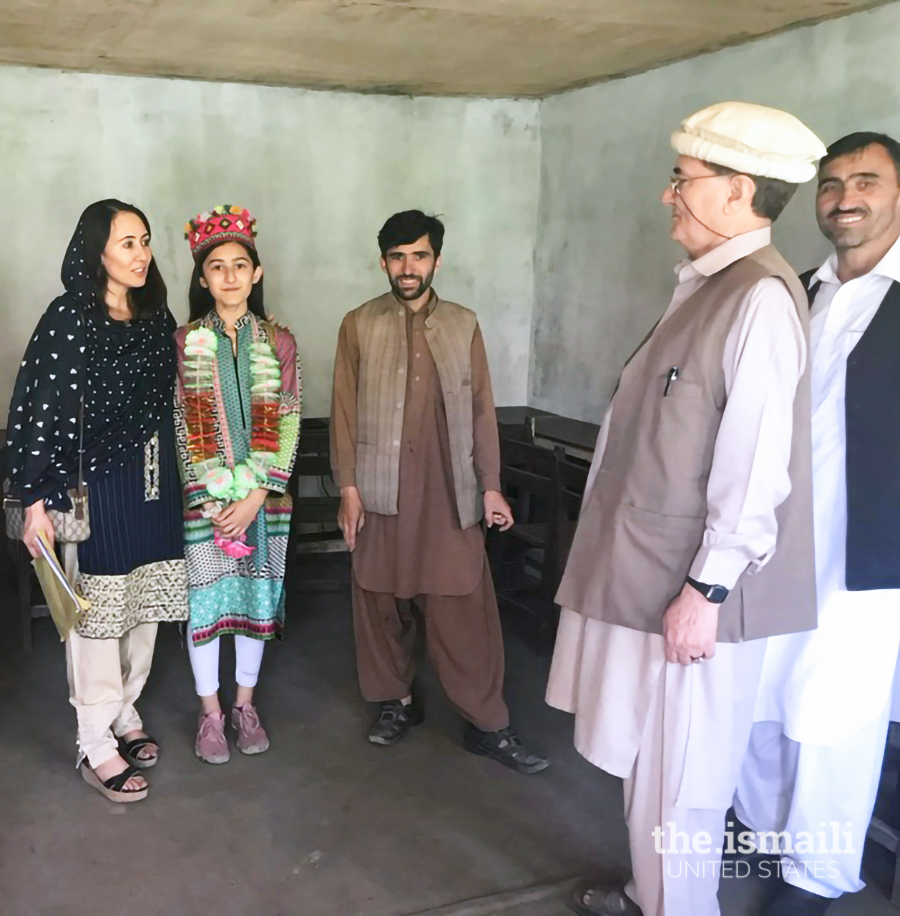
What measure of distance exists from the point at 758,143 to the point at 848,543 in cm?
86

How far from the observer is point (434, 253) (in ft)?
8.07

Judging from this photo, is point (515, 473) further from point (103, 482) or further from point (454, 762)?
point (103, 482)

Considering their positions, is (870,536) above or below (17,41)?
below

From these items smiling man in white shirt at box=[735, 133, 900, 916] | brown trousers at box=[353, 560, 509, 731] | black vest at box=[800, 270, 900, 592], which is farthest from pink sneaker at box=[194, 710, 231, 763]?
black vest at box=[800, 270, 900, 592]

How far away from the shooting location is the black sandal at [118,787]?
2340 mm

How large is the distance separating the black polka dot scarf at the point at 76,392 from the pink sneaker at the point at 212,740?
2.72ft

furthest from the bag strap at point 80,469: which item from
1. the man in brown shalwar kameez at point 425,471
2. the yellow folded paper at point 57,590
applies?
the man in brown shalwar kameez at point 425,471

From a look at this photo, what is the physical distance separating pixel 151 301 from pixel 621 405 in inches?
53.1

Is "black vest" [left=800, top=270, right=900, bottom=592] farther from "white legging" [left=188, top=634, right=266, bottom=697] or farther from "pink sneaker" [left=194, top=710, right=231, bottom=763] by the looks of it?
"pink sneaker" [left=194, top=710, right=231, bottom=763]

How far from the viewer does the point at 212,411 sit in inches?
92.4

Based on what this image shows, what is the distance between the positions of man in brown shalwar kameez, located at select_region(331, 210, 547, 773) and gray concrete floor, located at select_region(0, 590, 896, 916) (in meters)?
0.22

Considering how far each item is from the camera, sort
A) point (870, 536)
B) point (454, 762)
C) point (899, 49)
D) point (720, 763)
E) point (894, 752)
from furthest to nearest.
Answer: point (454, 762)
point (899, 49)
point (894, 752)
point (870, 536)
point (720, 763)

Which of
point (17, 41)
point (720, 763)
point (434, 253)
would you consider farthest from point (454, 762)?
point (17, 41)

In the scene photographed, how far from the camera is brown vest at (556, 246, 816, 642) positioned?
61.2 inches
